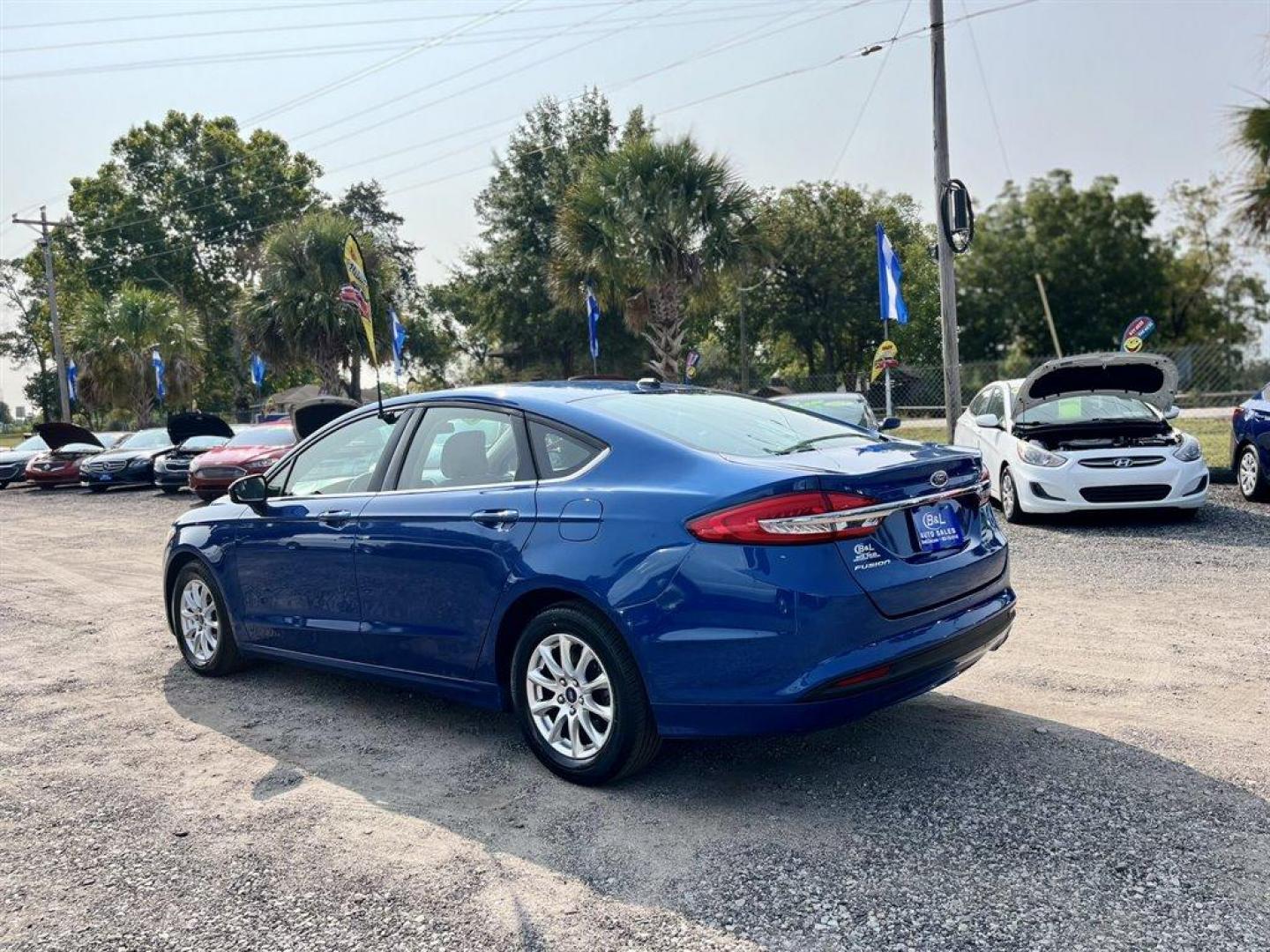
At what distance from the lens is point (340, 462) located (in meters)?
5.07

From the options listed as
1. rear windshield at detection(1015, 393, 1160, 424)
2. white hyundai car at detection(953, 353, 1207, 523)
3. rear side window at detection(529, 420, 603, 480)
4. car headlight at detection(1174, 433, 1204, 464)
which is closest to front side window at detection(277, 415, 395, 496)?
rear side window at detection(529, 420, 603, 480)

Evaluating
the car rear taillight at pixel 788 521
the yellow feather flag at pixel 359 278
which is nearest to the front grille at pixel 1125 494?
the yellow feather flag at pixel 359 278

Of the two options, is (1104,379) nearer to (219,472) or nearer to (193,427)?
(219,472)

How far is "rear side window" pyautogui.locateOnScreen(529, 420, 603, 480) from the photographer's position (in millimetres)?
3953

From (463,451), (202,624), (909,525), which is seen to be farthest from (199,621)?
(909,525)

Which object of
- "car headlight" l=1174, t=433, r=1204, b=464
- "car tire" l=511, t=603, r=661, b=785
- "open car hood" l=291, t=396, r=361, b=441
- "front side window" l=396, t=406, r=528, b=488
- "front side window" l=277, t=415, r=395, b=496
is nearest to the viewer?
"car tire" l=511, t=603, r=661, b=785

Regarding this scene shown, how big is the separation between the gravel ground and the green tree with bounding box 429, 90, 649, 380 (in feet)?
122

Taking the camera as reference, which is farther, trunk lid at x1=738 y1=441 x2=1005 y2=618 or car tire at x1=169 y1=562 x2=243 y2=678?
car tire at x1=169 y1=562 x2=243 y2=678

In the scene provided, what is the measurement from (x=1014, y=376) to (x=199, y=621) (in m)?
31.6

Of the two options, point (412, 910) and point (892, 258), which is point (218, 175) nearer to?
point (892, 258)

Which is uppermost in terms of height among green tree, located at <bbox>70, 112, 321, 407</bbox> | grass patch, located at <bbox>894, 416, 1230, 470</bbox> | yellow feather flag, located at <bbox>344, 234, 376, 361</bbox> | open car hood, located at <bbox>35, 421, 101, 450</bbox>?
green tree, located at <bbox>70, 112, 321, 407</bbox>

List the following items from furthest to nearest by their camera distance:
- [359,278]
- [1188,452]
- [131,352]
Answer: [131,352] → [1188,452] → [359,278]

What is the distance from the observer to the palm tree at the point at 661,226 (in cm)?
2328

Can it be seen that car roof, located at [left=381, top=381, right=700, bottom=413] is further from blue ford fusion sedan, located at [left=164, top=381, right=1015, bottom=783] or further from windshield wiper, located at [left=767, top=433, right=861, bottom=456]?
windshield wiper, located at [left=767, top=433, right=861, bottom=456]
